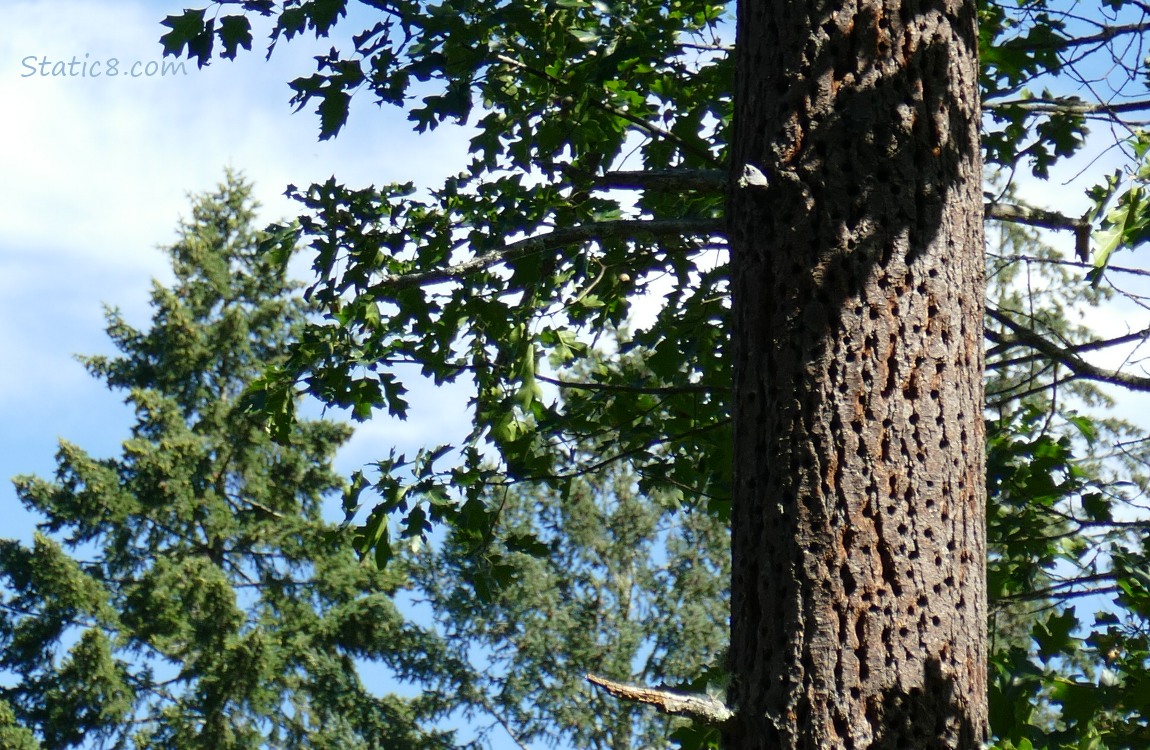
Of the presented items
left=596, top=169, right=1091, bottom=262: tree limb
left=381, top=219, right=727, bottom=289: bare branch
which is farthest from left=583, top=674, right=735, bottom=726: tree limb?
left=596, top=169, right=1091, bottom=262: tree limb

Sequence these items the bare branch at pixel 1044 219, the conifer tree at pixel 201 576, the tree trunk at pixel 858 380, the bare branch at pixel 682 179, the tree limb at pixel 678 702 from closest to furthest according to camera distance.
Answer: the tree limb at pixel 678 702
the tree trunk at pixel 858 380
the bare branch at pixel 682 179
the bare branch at pixel 1044 219
the conifer tree at pixel 201 576

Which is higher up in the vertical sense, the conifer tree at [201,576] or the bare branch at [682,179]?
the conifer tree at [201,576]

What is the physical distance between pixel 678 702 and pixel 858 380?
93 cm

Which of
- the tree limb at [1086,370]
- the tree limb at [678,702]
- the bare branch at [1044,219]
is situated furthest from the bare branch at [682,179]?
the tree limb at [678,702]

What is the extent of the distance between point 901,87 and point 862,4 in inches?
10.4

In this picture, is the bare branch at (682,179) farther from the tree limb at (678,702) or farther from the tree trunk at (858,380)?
the tree limb at (678,702)

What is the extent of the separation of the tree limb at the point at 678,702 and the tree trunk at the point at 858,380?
0.29ft

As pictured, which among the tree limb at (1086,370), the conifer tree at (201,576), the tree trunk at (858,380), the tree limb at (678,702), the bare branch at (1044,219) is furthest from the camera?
the conifer tree at (201,576)

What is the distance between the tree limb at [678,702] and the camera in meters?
2.90

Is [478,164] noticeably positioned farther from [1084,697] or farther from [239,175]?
[239,175]

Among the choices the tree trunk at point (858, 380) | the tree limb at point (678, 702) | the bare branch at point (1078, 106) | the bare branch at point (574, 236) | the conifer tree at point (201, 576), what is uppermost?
the conifer tree at point (201, 576)

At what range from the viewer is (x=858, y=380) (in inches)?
126

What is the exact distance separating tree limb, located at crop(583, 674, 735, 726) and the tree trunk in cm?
9

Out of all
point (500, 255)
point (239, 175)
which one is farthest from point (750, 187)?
point (239, 175)
